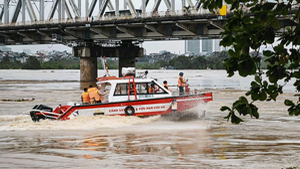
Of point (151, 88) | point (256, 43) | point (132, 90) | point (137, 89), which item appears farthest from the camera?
point (151, 88)

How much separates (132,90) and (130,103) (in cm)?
65

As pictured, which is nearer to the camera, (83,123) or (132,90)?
(83,123)

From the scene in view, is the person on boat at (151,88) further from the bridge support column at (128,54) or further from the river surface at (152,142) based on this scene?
the bridge support column at (128,54)

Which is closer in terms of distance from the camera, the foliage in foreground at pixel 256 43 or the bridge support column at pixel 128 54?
the foliage in foreground at pixel 256 43

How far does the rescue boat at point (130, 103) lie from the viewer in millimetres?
19703

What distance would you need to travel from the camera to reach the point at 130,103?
19906mm

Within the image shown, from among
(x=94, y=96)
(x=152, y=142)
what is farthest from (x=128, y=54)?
(x=152, y=142)

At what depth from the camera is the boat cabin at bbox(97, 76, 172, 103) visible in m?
20.3

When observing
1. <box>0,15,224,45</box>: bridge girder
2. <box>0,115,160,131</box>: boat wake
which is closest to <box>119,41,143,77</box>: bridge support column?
<box>0,15,224,45</box>: bridge girder

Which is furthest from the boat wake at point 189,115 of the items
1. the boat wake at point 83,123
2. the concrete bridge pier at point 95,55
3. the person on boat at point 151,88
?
the concrete bridge pier at point 95,55

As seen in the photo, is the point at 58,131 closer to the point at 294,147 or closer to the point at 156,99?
the point at 156,99

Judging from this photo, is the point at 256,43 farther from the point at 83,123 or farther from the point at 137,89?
the point at 137,89

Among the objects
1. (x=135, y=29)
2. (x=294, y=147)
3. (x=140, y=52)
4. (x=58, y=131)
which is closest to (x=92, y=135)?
(x=58, y=131)

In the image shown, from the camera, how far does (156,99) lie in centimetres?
2000
